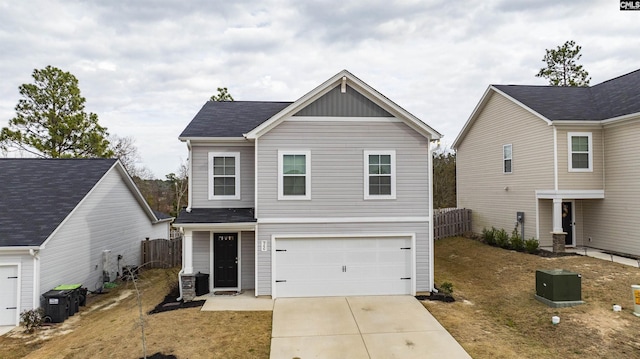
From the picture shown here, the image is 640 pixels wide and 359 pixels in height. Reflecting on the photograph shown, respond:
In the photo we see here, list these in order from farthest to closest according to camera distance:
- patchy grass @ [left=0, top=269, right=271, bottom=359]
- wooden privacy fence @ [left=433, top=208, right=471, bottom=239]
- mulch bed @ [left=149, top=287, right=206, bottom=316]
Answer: wooden privacy fence @ [left=433, top=208, right=471, bottom=239], mulch bed @ [left=149, top=287, right=206, bottom=316], patchy grass @ [left=0, top=269, right=271, bottom=359]

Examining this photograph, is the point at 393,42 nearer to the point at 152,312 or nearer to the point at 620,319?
the point at 620,319

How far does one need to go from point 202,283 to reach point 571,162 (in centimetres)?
1607

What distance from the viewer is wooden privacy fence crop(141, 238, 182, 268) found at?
55.3 feet

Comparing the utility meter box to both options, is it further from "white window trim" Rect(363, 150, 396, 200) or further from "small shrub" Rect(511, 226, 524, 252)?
"small shrub" Rect(511, 226, 524, 252)

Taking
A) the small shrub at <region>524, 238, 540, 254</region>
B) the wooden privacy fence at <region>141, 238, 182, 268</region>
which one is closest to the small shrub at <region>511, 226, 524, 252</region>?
the small shrub at <region>524, 238, 540, 254</region>

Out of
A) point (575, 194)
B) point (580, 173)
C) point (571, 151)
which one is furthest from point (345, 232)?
point (580, 173)

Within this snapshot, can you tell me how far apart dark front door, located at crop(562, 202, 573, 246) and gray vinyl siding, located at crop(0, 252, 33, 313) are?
68.9 feet

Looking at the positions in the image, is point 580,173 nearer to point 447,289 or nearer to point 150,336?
point 447,289

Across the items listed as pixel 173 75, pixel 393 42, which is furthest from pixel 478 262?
pixel 173 75

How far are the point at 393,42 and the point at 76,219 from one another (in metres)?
15.1

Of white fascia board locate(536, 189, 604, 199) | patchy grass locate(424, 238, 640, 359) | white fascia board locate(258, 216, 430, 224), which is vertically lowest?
patchy grass locate(424, 238, 640, 359)

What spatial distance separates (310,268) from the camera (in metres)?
11.2

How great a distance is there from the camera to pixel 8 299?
32.5 feet

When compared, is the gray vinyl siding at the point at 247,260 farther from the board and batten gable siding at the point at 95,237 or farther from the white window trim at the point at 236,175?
the board and batten gable siding at the point at 95,237
